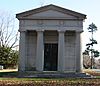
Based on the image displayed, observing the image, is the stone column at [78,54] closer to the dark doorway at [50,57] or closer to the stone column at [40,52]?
the dark doorway at [50,57]

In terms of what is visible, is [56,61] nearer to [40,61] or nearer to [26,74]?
[40,61]

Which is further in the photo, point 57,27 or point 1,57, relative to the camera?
point 1,57

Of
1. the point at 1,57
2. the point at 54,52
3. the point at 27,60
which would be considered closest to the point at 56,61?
the point at 54,52

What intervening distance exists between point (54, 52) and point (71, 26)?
14.7 ft

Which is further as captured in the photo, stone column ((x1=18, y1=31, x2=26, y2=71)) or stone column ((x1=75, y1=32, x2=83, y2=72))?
stone column ((x1=18, y1=31, x2=26, y2=71))

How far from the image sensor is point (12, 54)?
65.2m

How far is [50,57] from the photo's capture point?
36.7 metres

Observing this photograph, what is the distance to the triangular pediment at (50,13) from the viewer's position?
1339 inches

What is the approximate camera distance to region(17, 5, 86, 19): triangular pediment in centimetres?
3400

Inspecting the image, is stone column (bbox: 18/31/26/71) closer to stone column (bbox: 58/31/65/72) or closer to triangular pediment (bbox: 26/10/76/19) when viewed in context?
triangular pediment (bbox: 26/10/76/19)

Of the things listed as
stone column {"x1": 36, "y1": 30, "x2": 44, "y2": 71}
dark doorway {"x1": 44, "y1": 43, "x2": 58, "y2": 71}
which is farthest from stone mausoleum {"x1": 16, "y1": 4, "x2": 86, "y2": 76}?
dark doorway {"x1": 44, "y1": 43, "x2": 58, "y2": 71}

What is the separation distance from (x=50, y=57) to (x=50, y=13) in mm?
5462

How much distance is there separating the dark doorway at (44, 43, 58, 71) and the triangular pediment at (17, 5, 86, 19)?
12.7 ft

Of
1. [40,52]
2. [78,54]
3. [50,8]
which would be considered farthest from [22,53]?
[78,54]
